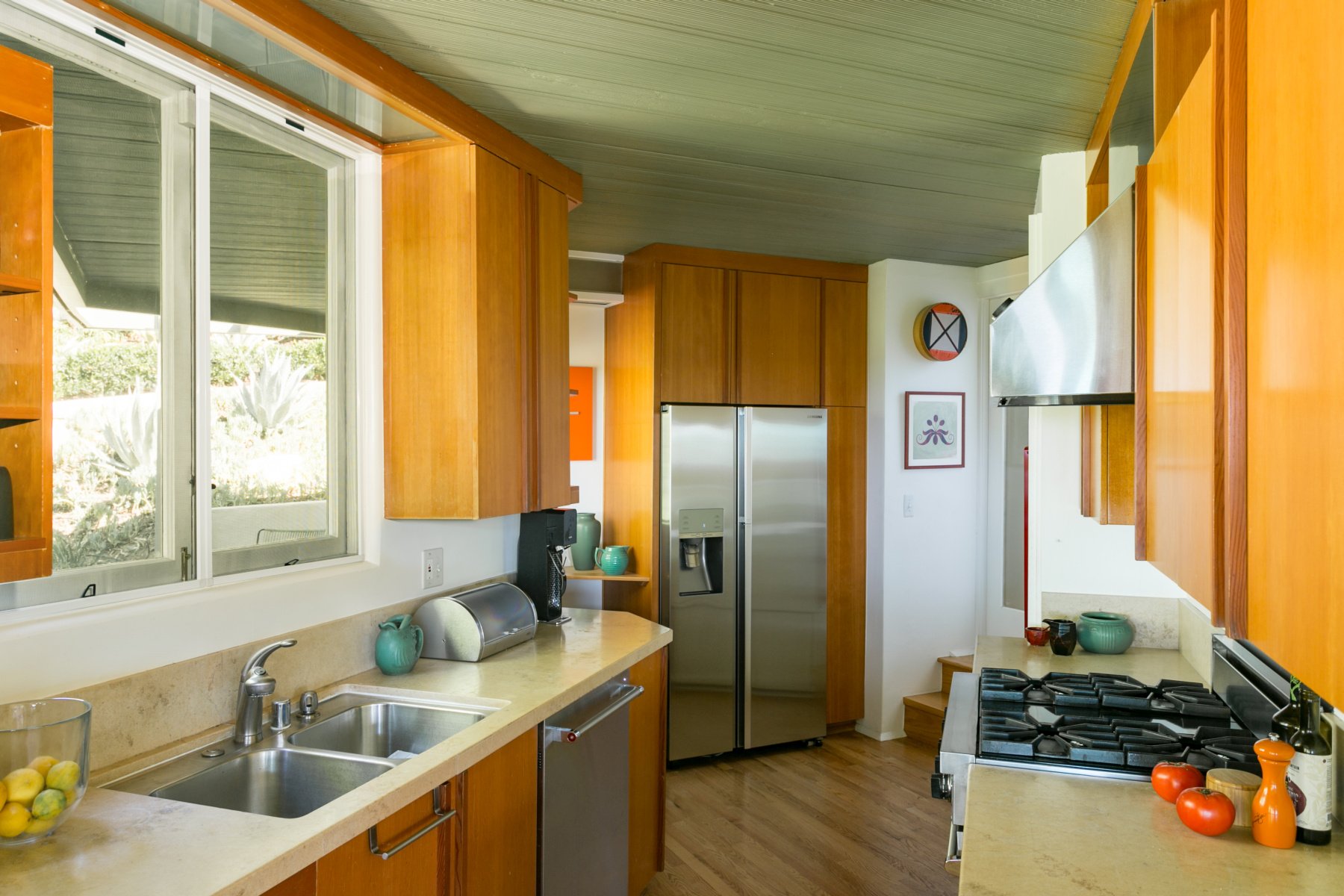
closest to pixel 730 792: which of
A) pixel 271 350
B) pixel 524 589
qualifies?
pixel 524 589

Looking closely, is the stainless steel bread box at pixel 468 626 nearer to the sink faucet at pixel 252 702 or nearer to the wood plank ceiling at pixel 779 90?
the sink faucet at pixel 252 702

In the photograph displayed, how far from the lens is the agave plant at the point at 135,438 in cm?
178

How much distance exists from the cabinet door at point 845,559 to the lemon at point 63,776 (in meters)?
3.52

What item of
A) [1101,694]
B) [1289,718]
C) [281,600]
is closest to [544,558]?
[281,600]

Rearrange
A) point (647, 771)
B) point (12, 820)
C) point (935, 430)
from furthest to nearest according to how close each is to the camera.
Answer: point (935, 430), point (647, 771), point (12, 820)

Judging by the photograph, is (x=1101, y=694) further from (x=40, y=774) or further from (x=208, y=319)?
(x=208, y=319)

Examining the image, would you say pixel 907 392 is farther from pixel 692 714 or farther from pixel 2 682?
pixel 2 682

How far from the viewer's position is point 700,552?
162 inches

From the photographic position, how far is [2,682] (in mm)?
1480

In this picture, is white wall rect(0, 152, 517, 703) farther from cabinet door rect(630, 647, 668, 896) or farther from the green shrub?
cabinet door rect(630, 647, 668, 896)

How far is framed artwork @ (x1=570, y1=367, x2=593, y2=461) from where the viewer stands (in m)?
4.67

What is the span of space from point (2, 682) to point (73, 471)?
1.35 feet

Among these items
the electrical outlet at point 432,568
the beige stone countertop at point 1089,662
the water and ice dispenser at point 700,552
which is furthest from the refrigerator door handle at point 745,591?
the electrical outlet at point 432,568

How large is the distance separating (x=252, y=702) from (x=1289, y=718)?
194 cm
